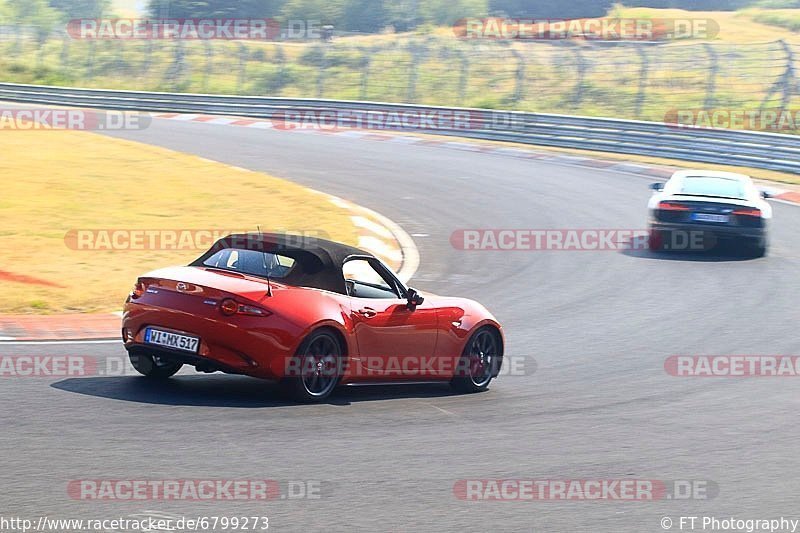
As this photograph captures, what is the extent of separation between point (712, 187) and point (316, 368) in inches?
445

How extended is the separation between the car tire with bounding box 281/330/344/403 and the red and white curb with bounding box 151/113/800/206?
56.7 ft

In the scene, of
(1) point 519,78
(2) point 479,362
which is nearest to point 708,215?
(2) point 479,362

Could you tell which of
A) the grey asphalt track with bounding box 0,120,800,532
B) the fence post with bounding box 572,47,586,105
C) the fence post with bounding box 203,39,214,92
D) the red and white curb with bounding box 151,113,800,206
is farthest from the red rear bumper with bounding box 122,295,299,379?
the fence post with bounding box 203,39,214,92

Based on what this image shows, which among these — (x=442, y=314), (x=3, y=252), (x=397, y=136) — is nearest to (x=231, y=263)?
(x=442, y=314)

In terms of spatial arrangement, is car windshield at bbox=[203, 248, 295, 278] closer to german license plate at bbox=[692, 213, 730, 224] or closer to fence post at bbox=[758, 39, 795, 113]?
german license plate at bbox=[692, 213, 730, 224]

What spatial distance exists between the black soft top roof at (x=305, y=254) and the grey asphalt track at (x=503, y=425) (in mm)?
903

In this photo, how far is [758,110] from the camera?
115ft

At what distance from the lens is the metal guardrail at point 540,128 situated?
2830 centimetres

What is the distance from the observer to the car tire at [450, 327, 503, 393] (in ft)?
32.8

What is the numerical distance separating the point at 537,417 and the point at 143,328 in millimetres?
2994

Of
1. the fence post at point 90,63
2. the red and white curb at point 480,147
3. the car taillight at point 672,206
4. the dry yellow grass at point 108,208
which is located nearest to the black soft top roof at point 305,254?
the dry yellow grass at point 108,208

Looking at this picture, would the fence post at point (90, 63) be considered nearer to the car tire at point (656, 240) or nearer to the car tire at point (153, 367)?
the car tire at point (656, 240)

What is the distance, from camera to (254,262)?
29.3ft

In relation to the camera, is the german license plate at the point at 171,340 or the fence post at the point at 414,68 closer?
the german license plate at the point at 171,340
